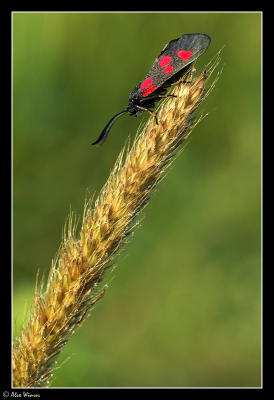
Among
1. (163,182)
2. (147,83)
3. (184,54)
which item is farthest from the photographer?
(163,182)

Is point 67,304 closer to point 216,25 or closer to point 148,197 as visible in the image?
point 148,197

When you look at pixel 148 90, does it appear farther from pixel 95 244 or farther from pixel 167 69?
pixel 95 244

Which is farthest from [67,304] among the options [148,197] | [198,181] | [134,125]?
[198,181]

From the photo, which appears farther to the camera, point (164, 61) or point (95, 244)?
point (164, 61)

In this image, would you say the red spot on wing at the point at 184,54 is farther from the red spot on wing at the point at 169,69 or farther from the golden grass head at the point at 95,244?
the golden grass head at the point at 95,244

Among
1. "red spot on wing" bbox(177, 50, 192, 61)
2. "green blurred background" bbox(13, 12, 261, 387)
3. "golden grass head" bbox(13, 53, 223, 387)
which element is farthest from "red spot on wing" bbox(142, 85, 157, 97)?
"green blurred background" bbox(13, 12, 261, 387)

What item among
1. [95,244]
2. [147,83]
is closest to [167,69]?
[147,83]
